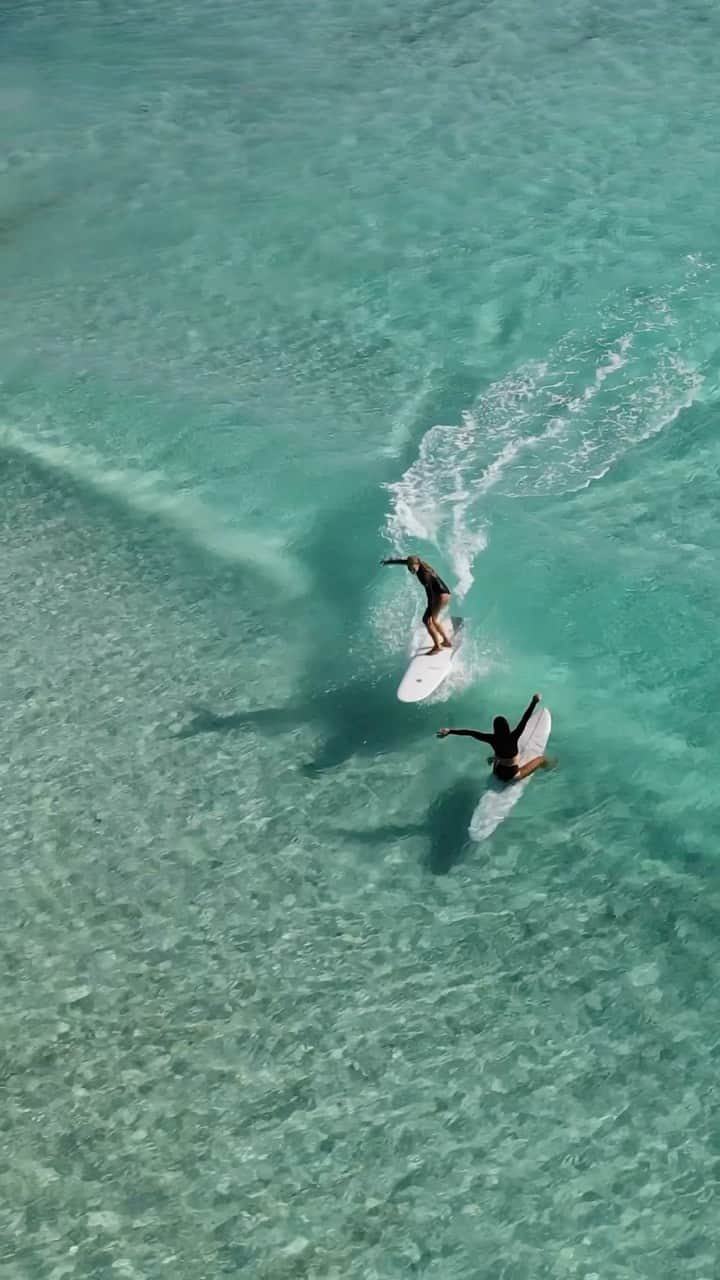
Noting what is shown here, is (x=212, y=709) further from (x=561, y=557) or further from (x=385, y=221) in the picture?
(x=385, y=221)

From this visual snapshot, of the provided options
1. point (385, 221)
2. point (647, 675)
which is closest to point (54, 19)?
point (385, 221)

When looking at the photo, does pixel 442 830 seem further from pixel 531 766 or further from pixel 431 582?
pixel 431 582

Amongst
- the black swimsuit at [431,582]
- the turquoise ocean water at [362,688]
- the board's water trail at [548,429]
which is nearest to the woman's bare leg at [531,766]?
the turquoise ocean water at [362,688]

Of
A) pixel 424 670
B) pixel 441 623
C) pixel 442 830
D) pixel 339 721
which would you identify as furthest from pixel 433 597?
pixel 442 830

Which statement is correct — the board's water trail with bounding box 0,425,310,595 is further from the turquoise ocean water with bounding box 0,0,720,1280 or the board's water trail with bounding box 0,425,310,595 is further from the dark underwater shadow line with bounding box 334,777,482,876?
the dark underwater shadow line with bounding box 334,777,482,876

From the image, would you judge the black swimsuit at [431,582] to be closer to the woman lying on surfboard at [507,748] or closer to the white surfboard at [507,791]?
the white surfboard at [507,791]

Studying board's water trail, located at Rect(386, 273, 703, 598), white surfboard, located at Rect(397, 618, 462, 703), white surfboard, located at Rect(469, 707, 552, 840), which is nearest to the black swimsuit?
white surfboard, located at Rect(397, 618, 462, 703)

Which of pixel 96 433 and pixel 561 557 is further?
pixel 96 433
